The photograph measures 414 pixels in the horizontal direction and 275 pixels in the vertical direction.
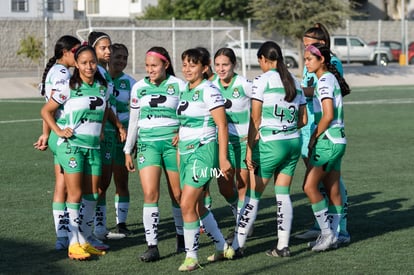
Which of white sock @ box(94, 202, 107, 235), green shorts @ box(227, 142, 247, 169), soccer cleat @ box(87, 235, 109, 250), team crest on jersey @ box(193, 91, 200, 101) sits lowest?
soccer cleat @ box(87, 235, 109, 250)

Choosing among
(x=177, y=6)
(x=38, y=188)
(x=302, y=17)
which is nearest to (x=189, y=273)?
(x=38, y=188)

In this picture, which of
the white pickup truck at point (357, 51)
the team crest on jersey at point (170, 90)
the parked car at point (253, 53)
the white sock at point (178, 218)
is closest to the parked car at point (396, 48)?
the white pickup truck at point (357, 51)

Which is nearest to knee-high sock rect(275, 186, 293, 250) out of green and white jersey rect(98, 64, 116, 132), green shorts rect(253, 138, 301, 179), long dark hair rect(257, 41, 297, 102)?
green shorts rect(253, 138, 301, 179)

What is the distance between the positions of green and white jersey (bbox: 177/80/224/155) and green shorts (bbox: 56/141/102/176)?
900 millimetres

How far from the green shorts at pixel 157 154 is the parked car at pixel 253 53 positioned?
110 feet

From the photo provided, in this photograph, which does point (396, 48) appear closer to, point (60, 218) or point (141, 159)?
point (60, 218)

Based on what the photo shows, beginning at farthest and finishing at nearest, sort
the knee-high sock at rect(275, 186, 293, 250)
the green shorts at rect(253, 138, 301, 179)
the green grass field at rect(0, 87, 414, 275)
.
Result: the knee-high sock at rect(275, 186, 293, 250) < the green shorts at rect(253, 138, 301, 179) < the green grass field at rect(0, 87, 414, 275)

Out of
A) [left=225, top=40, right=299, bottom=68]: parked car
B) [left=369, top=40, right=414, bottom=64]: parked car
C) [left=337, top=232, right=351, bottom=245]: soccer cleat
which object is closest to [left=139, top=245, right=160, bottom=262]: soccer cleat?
[left=337, top=232, right=351, bottom=245]: soccer cleat

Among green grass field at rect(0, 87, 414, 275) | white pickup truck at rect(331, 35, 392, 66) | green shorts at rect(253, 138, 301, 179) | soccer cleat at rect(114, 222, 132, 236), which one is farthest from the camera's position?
white pickup truck at rect(331, 35, 392, 66)

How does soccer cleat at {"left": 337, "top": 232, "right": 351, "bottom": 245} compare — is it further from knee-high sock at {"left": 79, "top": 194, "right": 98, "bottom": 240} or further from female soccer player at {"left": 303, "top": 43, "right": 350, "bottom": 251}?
knee-high sock at {"left": 79, "top": 194, "right": 98, "bottom": 240}

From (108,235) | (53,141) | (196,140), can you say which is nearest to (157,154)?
(196,140)

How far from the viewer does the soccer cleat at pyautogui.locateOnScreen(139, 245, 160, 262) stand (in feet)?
26.3

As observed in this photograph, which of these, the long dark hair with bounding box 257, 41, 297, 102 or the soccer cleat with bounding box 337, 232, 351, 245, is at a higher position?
the long dark hair with bounding box 257, 41, 297, 102

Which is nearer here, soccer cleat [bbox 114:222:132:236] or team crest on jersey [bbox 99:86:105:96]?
team crest on jersey [bbox 99:86:105:96]
